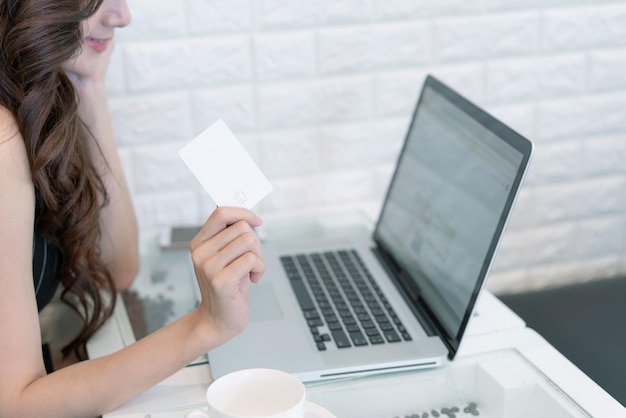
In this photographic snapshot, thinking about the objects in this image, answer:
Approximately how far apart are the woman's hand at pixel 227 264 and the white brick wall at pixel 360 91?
60 cm

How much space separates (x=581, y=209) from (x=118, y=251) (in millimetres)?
986

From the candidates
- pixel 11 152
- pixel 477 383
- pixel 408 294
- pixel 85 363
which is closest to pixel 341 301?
pixel 408 294

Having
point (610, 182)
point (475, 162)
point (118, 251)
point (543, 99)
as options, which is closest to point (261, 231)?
point (118, 251)

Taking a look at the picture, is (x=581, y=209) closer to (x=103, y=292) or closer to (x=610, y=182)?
(x=610, y=182)

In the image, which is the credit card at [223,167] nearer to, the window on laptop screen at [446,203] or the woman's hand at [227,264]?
the woman's hand at [227,264]

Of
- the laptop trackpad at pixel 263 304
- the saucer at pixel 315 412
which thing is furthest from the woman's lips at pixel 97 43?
the saucer at pixel 315 412

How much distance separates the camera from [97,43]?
43.2 inches

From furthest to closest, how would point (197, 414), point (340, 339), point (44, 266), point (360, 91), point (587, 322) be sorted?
point (360, 91)
point (587, 322)
point (44, 266)
point (340, 339)
point (197, 414)

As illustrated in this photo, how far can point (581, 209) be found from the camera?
5.45ft

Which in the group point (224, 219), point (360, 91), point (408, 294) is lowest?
point (408, 294)

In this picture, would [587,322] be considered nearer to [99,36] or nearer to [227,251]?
[227,251]

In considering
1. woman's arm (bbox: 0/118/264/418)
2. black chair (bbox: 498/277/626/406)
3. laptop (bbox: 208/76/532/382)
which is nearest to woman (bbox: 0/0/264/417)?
woman's arm (bbox: 0/118/264/418)

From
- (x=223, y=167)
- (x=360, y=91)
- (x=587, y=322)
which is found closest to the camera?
(x=223, y=167)

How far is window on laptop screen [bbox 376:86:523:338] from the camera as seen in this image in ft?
2.95
